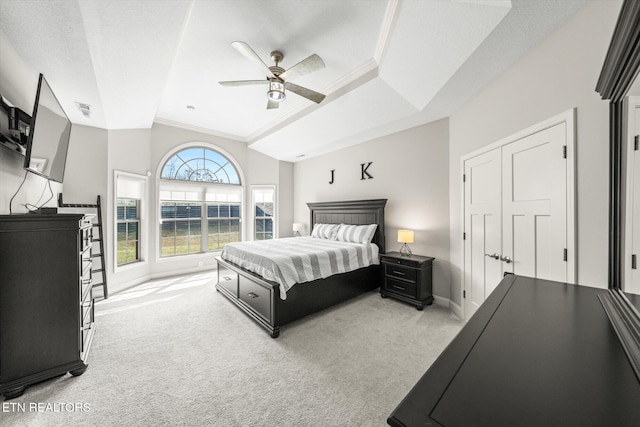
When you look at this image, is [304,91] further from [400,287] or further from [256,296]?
[400,287]

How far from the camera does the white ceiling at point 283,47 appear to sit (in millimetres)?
1812

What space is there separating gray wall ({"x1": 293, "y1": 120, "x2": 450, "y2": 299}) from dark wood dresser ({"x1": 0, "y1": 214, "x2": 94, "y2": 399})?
4001 millimetres

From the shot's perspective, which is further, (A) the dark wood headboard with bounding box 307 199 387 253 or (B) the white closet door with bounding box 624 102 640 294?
(A) the dark wood headboard with bounding box 307 199 387 253

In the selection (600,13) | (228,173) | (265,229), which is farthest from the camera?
(265,229)

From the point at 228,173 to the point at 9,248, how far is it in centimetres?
423

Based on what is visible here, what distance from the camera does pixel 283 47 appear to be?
8.73 feet

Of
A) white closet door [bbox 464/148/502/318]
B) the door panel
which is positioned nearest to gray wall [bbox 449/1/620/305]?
the door panel

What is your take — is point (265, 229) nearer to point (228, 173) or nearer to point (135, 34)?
point (228, 173)

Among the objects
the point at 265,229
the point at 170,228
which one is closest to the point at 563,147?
the point at 265,229

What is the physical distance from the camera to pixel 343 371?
6.77ft

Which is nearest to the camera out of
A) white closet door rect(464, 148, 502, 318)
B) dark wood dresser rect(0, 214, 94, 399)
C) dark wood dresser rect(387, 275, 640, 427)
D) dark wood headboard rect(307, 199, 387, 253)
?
dark wood dresser rect(387, 275, 640, 427)

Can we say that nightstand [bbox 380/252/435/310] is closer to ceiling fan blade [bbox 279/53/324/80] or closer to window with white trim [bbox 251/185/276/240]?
ceiling fan blade [bbox 279/53/324/80]

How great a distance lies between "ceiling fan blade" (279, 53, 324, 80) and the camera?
2307 mm

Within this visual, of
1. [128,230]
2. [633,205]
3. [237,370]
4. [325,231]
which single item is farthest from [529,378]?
Result: [128,230]
